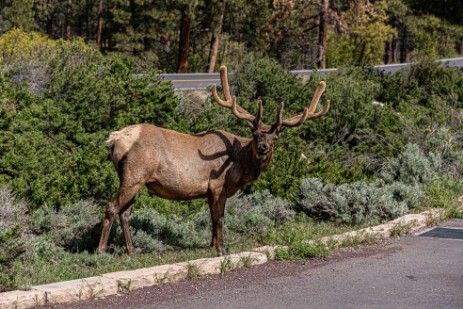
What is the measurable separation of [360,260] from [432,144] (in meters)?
7.22

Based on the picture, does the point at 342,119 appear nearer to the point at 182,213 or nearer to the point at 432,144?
the point at 432,144

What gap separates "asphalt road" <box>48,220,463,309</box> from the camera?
7.46 metres

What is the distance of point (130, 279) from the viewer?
25.5ft

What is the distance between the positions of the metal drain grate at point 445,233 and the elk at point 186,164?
3108 millimetres

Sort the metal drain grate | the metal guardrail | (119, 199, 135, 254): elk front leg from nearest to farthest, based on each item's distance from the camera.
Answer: (119, 199, 135, 254): elk front leg → the metal drain grate → the metal guardrail

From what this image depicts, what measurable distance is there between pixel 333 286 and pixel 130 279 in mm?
2215

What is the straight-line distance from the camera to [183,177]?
954 centimetres

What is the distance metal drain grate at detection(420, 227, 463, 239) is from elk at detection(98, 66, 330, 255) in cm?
311

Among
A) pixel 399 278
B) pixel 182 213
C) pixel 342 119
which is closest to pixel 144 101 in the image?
pixel 182 213

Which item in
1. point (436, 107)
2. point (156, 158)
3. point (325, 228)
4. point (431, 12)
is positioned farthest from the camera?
point (431, 12)

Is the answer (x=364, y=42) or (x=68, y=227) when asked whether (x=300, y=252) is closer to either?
(x=68, y=227)

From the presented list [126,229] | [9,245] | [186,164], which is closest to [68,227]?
[126,229]

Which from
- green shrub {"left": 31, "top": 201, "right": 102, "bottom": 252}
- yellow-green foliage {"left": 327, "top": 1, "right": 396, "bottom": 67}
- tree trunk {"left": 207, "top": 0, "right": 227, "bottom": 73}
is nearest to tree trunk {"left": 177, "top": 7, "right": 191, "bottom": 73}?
tree trunk {"left": 207, "top": 0, "right": 227, "bottom": 73}

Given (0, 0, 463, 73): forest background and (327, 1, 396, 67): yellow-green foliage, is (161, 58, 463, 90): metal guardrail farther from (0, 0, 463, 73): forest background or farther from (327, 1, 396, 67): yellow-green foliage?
(327, 1, 396, 67): yellow-green foliage
